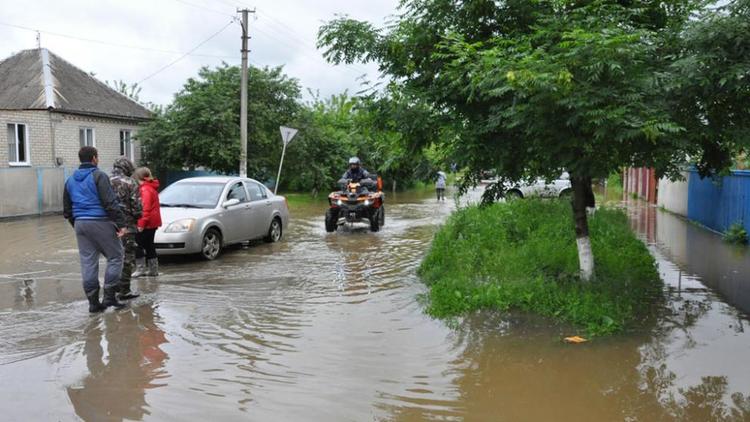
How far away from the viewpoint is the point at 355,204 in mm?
15734

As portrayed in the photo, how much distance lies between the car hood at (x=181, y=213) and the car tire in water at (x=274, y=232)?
7.80ft

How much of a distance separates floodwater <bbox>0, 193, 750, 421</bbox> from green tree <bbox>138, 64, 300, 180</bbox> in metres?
15.4

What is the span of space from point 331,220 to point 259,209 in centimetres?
289

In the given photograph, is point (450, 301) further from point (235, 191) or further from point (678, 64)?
point (235, 191)

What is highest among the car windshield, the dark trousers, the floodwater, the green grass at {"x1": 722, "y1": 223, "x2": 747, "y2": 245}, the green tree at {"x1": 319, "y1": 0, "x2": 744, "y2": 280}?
the green tree at {"x1": 319, "y1": 0, "x2": 744, "y2": 280}

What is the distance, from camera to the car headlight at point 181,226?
1098cm

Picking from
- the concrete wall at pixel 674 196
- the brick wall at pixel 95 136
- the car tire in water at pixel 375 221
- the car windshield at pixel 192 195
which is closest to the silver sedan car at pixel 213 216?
the car windshield at pixel 192 195

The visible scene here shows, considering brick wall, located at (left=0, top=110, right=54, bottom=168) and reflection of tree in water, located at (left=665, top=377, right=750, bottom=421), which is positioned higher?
brick wall, located at (left=0, top=110, right=54, bottom=168)

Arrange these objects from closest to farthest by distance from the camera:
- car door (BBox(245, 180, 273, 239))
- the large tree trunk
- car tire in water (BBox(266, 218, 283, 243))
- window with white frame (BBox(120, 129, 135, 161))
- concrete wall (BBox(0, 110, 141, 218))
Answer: the large tree trunk < car door (BBox(245, 180, 273, 239)) < car tire in water (BBox(266, 218, 283, 243)) < concrete wall (BBox(0, 110, 141, 218)) < window with white frame (BBox(120, 129, 135, 161))

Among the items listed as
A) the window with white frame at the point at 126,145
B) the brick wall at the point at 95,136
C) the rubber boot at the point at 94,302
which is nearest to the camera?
the rubber boot at the point at 94,302

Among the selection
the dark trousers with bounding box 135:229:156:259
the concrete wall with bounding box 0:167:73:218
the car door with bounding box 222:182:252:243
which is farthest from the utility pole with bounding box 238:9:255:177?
the dark trousers with bounding box 135:229:156:259

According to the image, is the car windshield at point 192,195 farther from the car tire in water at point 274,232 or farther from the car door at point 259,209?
the car tire in water at point 274,232

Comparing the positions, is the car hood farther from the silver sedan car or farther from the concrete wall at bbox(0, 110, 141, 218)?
the concrete wall at bbox(0, 110, 141, 218)

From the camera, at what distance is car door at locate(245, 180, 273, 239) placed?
1322 cm
